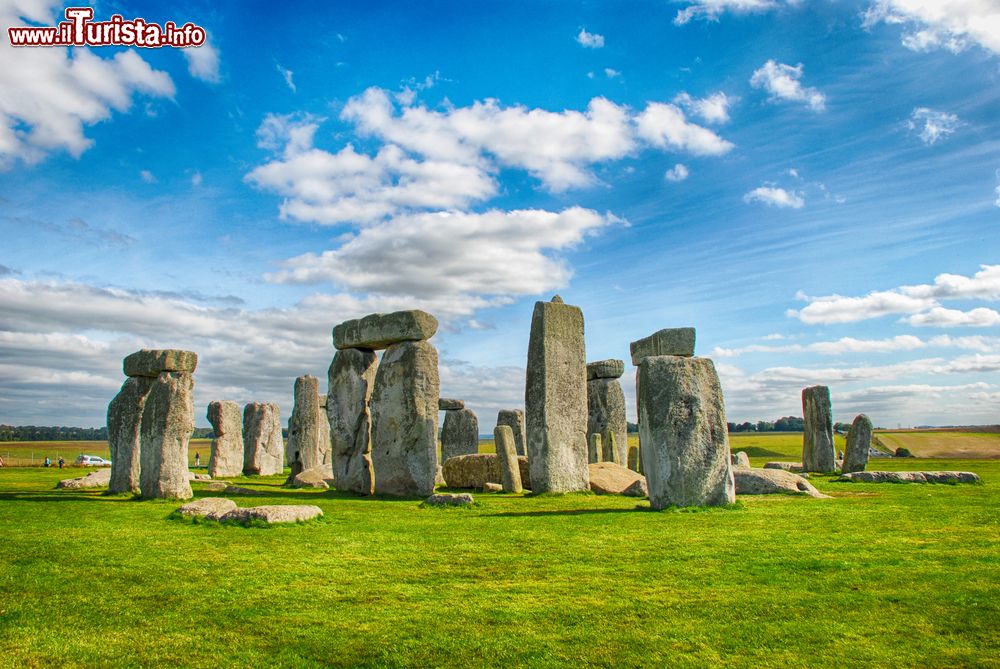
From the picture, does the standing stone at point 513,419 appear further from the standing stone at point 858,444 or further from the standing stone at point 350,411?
the standing stone at point 858,444

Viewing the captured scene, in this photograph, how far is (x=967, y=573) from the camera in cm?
570

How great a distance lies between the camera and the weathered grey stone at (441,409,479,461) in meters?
24.6

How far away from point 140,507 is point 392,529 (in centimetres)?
496

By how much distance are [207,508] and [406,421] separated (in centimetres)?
553

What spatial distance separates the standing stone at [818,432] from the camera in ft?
71.1

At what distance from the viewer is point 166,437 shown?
40.8ft

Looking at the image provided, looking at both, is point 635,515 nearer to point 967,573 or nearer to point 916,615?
point 967,573

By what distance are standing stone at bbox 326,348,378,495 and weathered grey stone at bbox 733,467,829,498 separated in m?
8.02

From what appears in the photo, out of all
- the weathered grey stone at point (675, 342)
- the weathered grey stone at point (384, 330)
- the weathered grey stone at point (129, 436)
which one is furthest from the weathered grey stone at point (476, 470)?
the weathered grey stone at point (129, 436)

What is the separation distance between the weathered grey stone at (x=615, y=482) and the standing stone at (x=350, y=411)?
202 inches

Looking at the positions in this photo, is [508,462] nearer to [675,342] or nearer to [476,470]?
[476,470]

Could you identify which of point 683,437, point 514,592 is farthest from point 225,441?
point 514,592

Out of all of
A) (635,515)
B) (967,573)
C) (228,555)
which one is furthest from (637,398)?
(228,555)

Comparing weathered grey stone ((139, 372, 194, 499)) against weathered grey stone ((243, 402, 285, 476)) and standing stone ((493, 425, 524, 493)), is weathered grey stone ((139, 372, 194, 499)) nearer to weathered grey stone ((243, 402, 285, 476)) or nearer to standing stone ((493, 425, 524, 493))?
standing stone ((493, 425, 524, 493))
